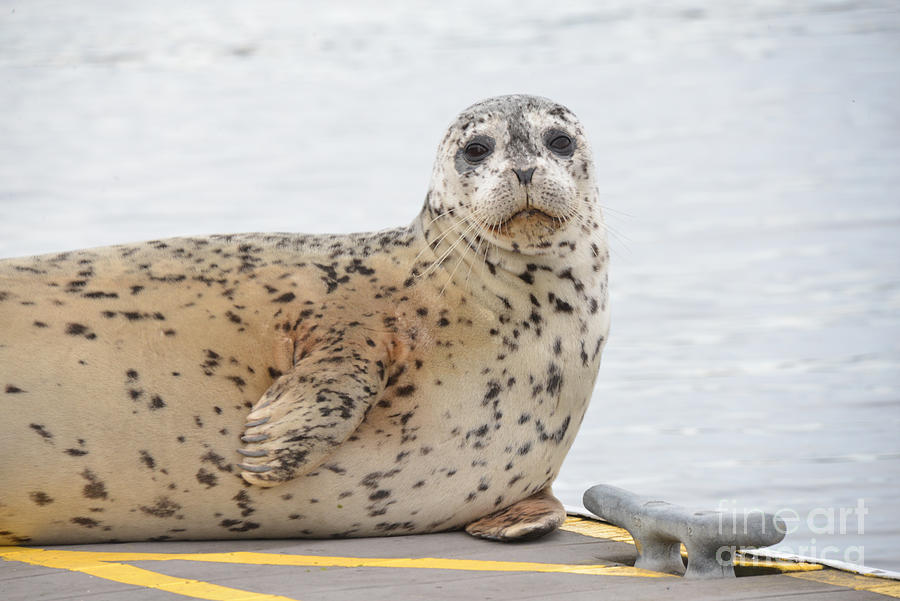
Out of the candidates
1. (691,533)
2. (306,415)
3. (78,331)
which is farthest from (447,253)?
(691,533)

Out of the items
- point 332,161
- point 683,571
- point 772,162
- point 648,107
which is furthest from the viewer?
point 648,107

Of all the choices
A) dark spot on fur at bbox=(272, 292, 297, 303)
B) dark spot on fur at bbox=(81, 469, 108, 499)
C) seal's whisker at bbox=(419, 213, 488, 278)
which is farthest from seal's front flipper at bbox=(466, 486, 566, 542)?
dark spot on fur at bbox=(81, 469, 108, 499)

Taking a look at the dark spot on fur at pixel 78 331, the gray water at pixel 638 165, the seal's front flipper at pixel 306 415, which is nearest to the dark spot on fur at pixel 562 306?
the seal's front flipper at pixel 306 415

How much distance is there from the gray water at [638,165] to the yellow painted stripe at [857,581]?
152cm

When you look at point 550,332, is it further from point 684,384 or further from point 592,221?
point 684,384

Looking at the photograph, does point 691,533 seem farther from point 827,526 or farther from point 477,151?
point 827,526

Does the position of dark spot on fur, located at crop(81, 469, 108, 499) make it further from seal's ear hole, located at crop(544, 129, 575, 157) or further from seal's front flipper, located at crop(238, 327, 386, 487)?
seal's ear hole, located at crop(544, 129, 575, 157)

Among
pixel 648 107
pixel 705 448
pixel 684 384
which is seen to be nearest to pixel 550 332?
pixel 705 448

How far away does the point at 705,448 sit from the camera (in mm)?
7293

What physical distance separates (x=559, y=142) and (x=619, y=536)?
1.28 m

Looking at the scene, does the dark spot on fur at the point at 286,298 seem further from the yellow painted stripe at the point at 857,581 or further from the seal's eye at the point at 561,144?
the yellow painted stripe at the point at 857,581

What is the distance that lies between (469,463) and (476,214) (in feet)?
2.57

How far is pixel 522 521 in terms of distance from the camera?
→ 4.77 m

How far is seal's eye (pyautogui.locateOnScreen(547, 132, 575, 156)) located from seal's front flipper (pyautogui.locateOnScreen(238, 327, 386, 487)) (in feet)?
3.15
